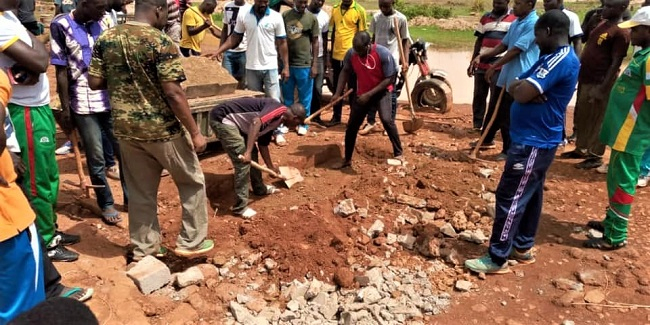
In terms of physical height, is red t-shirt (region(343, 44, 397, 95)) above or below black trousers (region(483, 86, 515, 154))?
above

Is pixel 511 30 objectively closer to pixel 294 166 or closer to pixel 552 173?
pixel 552 173

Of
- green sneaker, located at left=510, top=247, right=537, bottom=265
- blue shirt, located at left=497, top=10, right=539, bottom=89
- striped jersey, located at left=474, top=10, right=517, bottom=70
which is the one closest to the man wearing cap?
green sneaker, located at left=510, top=247, right=537, bottom=265

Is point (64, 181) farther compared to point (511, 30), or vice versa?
point (511, 30)

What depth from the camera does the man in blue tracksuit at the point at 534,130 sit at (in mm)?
3398

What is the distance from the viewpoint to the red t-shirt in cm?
573

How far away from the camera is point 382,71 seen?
228 inches

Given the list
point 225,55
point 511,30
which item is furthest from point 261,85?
point 511,30

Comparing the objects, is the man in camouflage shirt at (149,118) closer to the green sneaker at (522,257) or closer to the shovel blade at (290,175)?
the shovel blade at (290,175)

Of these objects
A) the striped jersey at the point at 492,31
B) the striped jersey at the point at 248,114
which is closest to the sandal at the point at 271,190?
the striped jersey at the point at 248,114

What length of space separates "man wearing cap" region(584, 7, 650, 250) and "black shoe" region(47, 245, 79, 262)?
13.6 feet

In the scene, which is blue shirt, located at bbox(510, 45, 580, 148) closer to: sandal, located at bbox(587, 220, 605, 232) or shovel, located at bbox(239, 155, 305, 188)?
sandal, located at bbox(587, 220, 605, 232)

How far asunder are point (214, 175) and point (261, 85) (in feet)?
5.53

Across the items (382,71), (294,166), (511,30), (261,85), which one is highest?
(511,30)

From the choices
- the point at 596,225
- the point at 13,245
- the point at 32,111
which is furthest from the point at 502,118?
the point at 13,245
